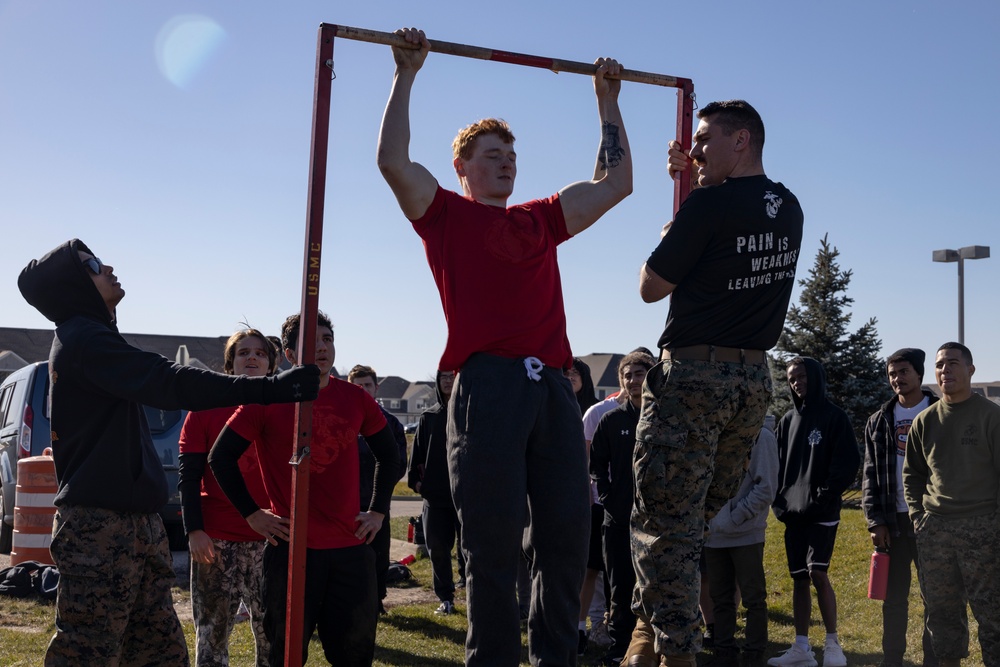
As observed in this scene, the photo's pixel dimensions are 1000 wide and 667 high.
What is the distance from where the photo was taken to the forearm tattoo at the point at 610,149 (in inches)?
165

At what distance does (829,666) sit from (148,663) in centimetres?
488

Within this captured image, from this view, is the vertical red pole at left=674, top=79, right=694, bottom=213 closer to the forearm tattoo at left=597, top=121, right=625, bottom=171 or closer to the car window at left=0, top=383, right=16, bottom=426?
the forearm tattoo at left=597, top=121, right=625, bottom=171

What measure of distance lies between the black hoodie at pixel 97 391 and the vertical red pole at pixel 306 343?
32cm

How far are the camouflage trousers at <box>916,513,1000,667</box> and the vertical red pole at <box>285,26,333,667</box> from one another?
14.8 ft

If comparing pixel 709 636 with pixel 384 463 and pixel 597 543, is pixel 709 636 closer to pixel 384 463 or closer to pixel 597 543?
pixel 597 543

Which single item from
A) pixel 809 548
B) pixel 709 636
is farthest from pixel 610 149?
pixel 709 636

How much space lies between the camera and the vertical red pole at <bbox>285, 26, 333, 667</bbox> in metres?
4.08

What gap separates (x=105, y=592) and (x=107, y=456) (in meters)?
0.57

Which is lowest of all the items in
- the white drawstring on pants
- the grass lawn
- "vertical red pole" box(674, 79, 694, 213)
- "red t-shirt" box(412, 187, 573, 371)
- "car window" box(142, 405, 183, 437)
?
the grass lawn

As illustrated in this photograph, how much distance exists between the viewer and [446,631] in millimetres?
8633

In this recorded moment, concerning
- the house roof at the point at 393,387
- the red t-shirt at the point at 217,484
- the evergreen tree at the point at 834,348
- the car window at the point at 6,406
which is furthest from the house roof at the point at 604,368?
the red t-shirt at the point at 217,484

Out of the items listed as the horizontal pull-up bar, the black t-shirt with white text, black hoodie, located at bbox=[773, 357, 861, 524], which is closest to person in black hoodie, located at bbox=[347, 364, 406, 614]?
black hoodie, located at bbox=[773, 357, 861, 524]

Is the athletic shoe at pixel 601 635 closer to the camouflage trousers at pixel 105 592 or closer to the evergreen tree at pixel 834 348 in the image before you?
the camouflage trousers at pixel 105 592

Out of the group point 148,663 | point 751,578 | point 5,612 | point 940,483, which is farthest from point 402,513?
point 148,663
